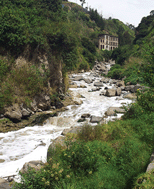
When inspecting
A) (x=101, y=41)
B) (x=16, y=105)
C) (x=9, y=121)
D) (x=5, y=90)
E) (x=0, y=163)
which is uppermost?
(x=101, y=41)

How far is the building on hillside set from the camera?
7081 centimetres

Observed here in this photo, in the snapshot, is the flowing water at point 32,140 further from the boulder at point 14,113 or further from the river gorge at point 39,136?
the boulder at point 14,113

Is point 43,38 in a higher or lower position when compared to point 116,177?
higher

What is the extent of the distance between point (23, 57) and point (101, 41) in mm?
63087

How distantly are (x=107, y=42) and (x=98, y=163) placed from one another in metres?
75.3

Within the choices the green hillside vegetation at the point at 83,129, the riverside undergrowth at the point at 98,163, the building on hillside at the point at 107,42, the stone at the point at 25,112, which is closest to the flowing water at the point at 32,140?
the riverside undergrowth at the point at 98,163

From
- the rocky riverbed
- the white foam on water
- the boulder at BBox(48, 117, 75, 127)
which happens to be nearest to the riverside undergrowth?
the rocky riverbed

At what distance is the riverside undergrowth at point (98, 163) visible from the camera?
3.89 metres

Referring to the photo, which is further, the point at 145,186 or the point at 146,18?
the point at 146,18

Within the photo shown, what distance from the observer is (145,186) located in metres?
2.96

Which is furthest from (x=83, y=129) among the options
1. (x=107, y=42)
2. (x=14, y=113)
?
(x=107, y=42)

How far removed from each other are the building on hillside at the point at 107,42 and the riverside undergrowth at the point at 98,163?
226 feet

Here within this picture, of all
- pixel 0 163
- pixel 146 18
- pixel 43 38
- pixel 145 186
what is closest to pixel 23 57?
pixel 43 38

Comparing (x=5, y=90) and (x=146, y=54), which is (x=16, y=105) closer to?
(x=5, y=90)
